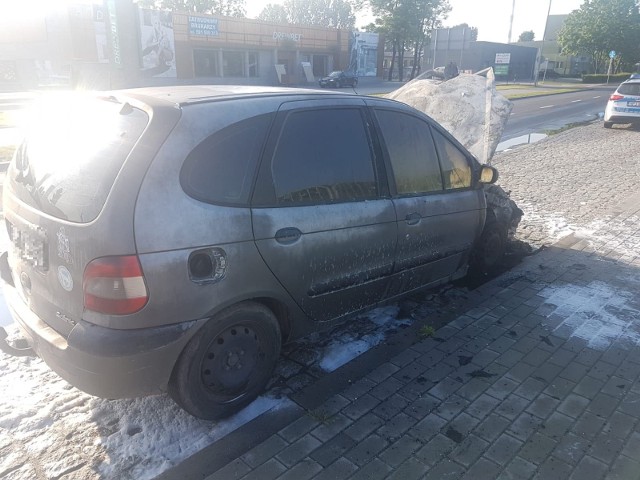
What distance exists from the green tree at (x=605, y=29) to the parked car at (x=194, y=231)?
239 feet

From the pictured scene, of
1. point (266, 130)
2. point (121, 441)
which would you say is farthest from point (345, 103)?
point (121, 441)

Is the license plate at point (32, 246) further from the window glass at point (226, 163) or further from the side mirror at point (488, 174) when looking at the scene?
the side mirror at point (488, 174)

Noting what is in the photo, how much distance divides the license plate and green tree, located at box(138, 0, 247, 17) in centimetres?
8740

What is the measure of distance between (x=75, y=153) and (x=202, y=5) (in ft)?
314

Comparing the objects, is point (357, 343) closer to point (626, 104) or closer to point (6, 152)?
point (6, 152)

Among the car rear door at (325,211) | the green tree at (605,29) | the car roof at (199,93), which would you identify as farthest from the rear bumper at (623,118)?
the green tree at (605,29)

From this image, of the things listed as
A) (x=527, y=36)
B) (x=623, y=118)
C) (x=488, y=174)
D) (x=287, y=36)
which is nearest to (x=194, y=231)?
(x=488, y=174)

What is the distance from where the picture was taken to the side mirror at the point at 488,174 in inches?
179

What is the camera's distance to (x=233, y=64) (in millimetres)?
45469

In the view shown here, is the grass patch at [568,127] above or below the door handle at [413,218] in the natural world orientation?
below

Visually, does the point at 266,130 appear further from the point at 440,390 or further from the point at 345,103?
the point at 440,390

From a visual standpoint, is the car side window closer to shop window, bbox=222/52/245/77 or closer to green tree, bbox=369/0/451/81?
shop window, bbox=222/52/245/77

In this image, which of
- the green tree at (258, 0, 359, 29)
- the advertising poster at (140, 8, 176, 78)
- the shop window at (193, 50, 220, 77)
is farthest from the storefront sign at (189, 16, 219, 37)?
the green tree at (258, 0, 359, 29)

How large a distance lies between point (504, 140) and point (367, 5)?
189 feet
